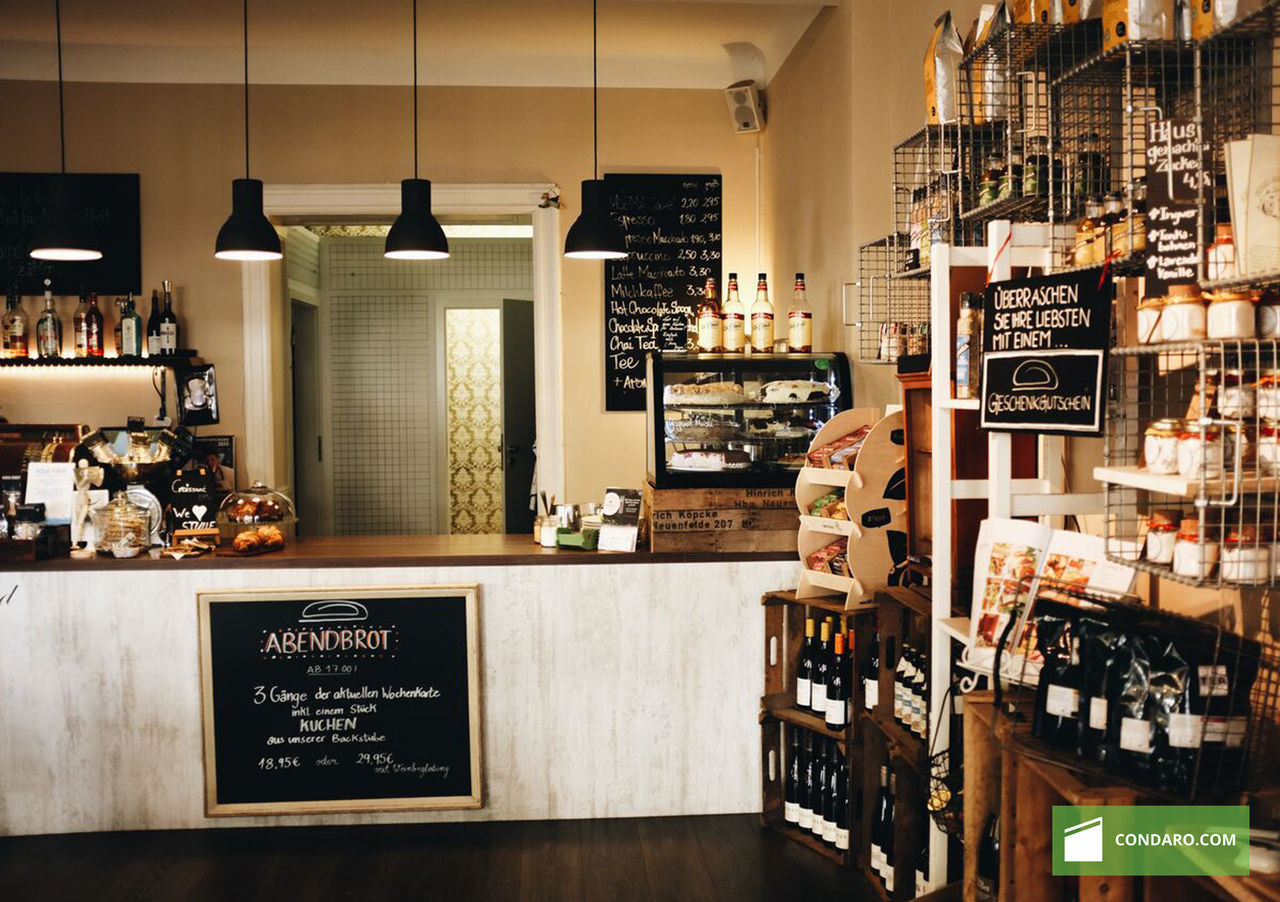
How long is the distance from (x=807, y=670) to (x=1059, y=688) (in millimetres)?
1594

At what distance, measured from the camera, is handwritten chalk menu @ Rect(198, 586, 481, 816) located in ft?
11.9

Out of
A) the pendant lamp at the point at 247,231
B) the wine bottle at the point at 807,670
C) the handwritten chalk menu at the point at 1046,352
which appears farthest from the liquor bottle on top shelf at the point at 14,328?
the handwritten chalk menu at the point at 1046,352

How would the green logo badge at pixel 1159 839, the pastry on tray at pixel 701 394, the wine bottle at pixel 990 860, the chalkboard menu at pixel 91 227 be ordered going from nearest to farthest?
the green logo badge at pixel 1159 839 < the wine bottle at pixel 990 860 < the pastry on tray at pixel 701 394 < the chalkboard menu at pixel 91 227

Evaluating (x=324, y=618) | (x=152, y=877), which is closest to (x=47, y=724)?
(x=152, y=877)

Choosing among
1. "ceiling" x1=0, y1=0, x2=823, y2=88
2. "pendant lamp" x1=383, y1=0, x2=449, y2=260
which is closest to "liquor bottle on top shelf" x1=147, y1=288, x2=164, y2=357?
"ceiling" x1=0, y1=0, x2=823, y2=88

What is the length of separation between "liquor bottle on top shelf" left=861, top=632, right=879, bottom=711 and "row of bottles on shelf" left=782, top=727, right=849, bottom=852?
27cm

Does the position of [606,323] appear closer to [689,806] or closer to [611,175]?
[611,175]

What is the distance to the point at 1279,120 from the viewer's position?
191 cm

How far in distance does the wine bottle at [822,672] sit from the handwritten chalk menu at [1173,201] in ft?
6.01

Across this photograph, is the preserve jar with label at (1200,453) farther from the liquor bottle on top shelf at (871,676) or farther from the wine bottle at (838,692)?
the wine bottle at (838,692)

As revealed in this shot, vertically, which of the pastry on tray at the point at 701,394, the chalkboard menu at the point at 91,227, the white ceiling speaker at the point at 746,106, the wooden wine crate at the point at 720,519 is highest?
the white ceiling speaker at the point at 746,106

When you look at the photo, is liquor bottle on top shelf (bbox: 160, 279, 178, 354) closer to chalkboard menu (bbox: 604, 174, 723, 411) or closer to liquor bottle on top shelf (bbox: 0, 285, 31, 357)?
liquor bottle on top shelf (bbox: 0, 285, 31, 357)

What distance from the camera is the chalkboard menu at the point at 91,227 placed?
5.45m

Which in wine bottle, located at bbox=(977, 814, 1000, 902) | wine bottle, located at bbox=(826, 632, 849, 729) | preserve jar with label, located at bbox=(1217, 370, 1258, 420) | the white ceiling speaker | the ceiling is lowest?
wine bottle, located at bbox=(977, 814, 1000, 902)
